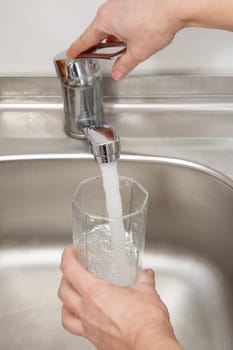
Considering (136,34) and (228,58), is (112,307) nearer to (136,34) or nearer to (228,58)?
(136,34)

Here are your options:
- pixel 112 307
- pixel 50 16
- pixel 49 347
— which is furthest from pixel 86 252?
pixel 50 16

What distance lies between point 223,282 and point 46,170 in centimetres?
30

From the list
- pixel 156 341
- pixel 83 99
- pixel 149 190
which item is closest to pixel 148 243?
pixel 149 190

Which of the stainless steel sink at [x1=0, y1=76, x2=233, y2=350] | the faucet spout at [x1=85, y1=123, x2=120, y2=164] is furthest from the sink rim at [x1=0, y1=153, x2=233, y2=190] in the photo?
the faucet spout at [x1=85, y1=123, x2=120, y2=164]

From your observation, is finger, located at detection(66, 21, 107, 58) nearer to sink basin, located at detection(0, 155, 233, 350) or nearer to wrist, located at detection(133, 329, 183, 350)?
sink basin, located at detection(0, 155, 233, 350)

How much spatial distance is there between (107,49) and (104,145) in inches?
4.7

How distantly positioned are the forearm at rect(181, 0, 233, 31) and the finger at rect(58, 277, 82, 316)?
0.31m

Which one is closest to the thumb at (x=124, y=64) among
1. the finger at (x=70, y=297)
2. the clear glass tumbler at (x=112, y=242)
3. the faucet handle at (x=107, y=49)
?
the faucet handle at (x=107, y=49)

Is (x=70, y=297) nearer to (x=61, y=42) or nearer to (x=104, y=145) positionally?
(x=104, y=145)

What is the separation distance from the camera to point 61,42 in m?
0.76

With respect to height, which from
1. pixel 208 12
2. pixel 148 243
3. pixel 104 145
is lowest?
pixel 148 243

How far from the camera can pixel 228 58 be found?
770 millimetres

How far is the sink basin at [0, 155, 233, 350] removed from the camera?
69 centimetres

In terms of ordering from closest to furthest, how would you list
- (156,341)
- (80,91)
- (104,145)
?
(156,341)
(104,145)
(80,91)
